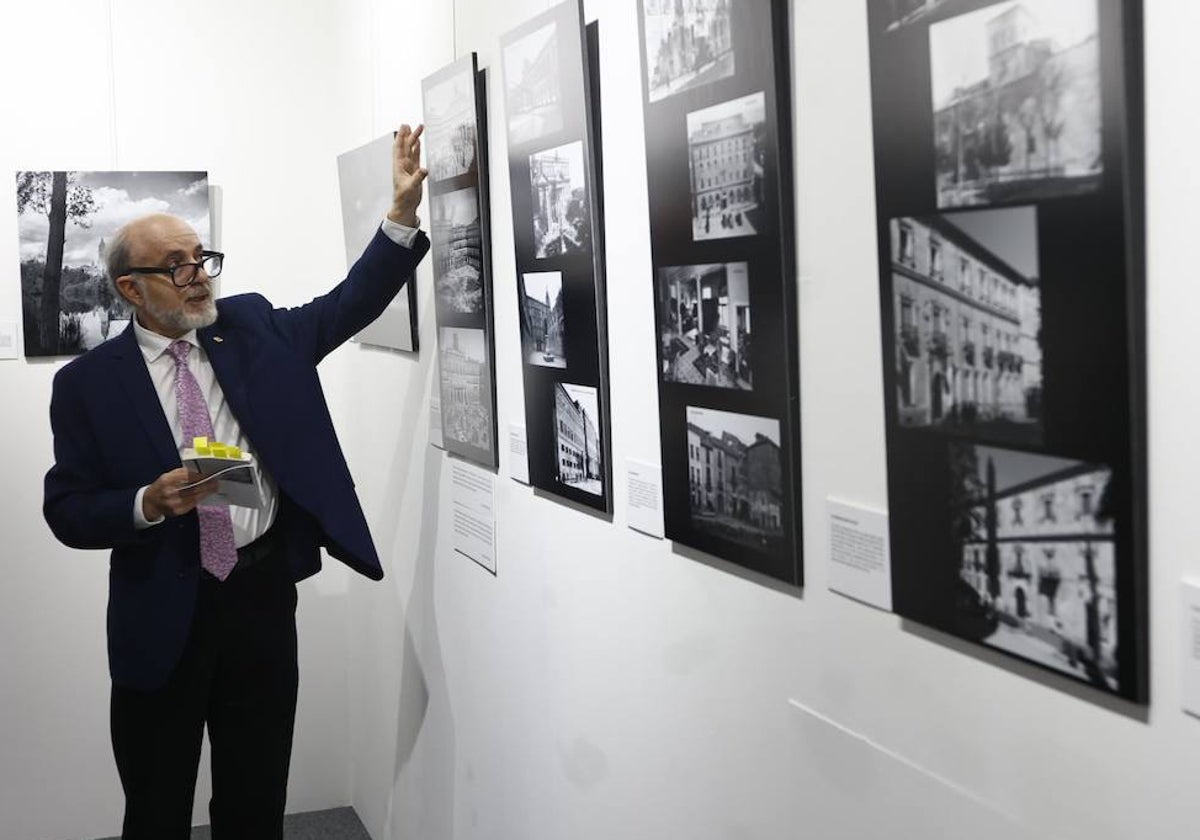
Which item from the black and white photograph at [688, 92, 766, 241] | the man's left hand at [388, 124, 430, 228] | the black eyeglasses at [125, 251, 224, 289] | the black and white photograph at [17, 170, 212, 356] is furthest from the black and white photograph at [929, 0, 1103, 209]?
the black and white photograph at [17, 170, 212, 356]

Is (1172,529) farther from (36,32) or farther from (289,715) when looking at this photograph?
(36,32)

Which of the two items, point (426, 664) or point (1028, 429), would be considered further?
point (426, 664)

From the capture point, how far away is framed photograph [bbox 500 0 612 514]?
9.09 feet

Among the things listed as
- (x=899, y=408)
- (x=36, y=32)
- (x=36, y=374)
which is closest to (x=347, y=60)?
(x=36, y=32)

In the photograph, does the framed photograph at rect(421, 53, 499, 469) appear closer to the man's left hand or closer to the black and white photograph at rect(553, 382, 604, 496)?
the man's left hand

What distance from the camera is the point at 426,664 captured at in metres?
4.39

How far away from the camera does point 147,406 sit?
3684 millimetres

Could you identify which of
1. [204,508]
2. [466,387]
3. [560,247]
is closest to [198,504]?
[204,508]

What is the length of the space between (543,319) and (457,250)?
0.70 m

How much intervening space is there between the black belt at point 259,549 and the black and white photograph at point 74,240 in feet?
5.25

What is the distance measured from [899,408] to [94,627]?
4124 mm

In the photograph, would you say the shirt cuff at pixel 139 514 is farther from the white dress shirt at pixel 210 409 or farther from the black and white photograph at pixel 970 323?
the black and white photograph at pixel 970 323

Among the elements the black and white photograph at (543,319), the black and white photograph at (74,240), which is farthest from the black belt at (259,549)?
the black and white photograph at (74,240)

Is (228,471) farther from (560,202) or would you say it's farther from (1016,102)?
(1016,102)
